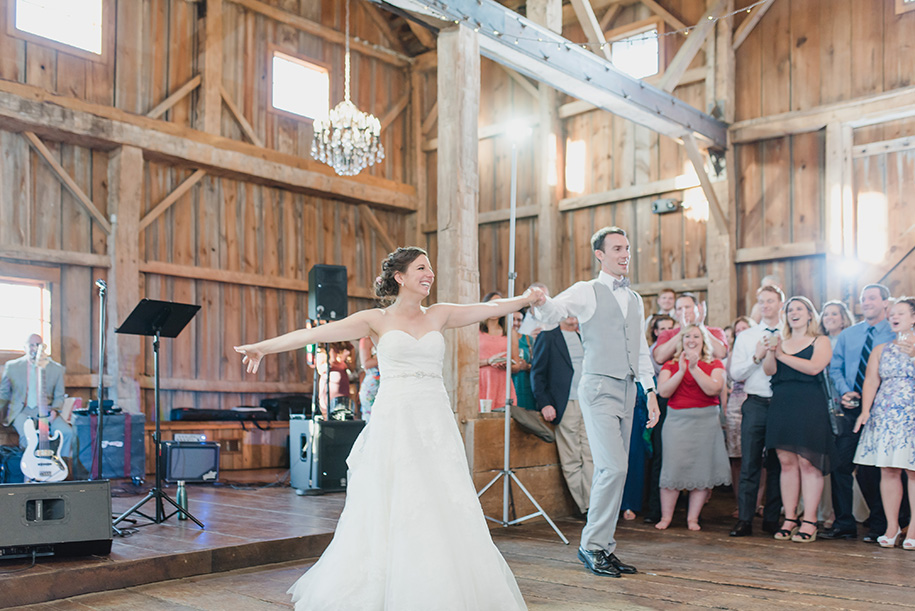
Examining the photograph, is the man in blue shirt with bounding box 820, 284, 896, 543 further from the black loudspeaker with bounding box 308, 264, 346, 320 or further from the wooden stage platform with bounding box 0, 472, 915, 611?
the black loudspeaker with bounding box 308, 264, 346, 320

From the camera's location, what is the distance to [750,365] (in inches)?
227

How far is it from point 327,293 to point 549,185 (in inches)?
150

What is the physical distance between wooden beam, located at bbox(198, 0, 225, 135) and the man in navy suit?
17.9 feet

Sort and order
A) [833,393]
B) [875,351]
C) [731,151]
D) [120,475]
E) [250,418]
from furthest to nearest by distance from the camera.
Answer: [250,418] → [731,151] → [120,475] → [833,393] → [875,351]

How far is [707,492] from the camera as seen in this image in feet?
19.5

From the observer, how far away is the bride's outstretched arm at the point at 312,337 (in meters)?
3.46

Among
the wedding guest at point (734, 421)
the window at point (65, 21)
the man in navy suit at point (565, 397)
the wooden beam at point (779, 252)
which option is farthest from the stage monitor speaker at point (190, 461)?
the wooden beam at point (779, 252)

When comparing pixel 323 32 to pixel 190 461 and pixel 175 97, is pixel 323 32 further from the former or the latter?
pixel 190 461

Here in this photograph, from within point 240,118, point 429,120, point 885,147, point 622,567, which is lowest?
point 622,567

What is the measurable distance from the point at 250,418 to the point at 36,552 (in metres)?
5.79

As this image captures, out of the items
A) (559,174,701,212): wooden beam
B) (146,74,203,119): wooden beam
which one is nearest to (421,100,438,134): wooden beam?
(559,174,701,212): wooden beam

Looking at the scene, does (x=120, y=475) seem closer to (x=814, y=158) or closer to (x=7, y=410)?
(x=7, y=410)

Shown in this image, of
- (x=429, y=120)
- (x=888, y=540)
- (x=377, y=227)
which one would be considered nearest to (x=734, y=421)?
(x=888, y=540)

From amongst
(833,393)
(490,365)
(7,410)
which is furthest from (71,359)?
(833,393)
